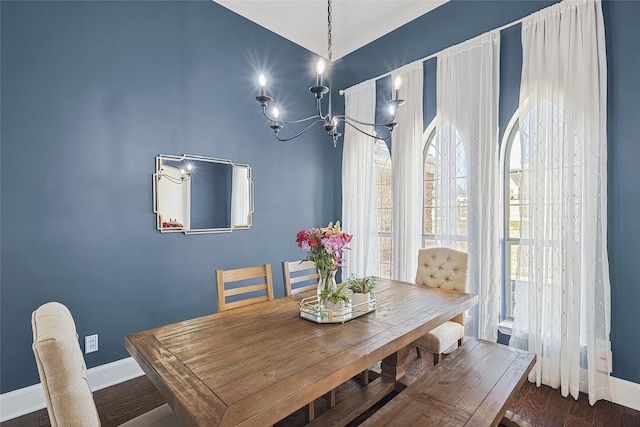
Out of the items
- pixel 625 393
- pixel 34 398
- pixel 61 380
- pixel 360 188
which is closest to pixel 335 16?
pixel 360 188

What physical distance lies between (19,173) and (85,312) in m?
1.11

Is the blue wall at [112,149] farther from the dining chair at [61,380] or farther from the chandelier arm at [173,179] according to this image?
the dining chair at [61,380]

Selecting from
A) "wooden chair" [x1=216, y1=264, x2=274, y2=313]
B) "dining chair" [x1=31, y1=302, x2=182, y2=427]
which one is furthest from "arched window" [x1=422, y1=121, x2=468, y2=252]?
"dining chair" [x1=31, y1=302, x2=182, y2=427]

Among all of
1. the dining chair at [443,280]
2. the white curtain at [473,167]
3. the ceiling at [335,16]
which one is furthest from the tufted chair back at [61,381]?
the ceiling at [335,16]

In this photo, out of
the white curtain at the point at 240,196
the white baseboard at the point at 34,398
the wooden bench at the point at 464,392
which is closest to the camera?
the wooden bench at the point at 464,392

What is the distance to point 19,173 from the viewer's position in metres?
2.18

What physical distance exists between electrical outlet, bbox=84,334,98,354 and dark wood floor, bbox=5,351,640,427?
0.33 meters

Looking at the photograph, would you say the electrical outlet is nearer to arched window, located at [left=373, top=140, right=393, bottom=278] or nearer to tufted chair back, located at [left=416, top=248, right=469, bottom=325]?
tufted chair back, located at [left=416, top=248, right=469, bottom=325]

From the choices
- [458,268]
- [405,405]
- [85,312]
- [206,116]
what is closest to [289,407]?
[405,405]

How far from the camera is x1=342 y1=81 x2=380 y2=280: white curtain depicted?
389cm

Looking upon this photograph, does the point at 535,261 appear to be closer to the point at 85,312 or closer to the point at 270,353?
the point at 270,353

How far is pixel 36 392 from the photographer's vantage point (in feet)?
7.36

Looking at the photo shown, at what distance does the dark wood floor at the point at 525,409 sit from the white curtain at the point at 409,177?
1409 millimetres

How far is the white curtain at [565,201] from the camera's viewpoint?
226 centimetres
